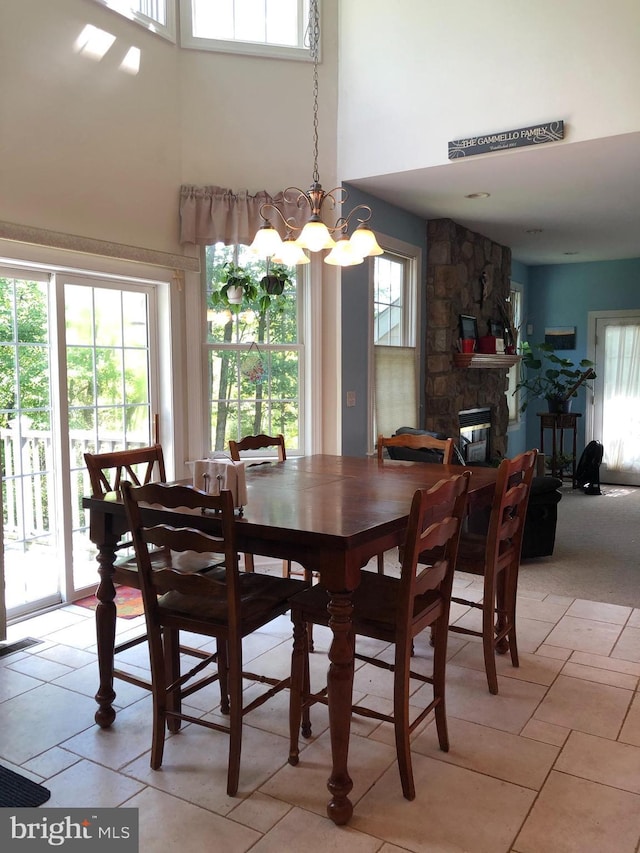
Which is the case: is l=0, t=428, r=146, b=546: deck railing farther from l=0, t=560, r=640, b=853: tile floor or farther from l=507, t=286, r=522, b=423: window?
l=507, t=286, r=522, b=423: window

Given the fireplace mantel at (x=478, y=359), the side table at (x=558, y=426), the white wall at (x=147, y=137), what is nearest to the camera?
the white wall at (x=147, y=137)

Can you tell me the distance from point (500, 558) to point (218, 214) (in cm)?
271

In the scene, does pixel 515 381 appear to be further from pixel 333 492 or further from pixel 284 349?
pixel 333 492

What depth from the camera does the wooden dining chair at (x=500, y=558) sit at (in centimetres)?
274

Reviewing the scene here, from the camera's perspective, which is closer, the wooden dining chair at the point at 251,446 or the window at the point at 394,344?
Answer: the wooden dining chair at the point at 251,446

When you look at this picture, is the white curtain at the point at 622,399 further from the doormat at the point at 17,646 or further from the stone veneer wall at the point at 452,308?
the doormat at the point at 17,646

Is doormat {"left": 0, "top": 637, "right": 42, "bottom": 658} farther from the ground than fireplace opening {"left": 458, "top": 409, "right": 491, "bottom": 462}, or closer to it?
closer to it

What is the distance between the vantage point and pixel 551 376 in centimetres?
810

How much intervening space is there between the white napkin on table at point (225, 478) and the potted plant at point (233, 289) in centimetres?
214

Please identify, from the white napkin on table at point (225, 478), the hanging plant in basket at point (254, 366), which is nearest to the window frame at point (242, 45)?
the hanging plant in basket at point (254, 366)

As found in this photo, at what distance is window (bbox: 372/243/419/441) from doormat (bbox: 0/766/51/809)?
348cm

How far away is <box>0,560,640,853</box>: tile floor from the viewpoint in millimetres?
1960

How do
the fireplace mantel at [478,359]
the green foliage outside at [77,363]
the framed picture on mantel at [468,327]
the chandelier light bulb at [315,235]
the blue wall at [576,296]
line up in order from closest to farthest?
the chandelier light bulb at [315,235] → the green foliage outside at [77,363] → the fireplace mantel at [478,359] → the framed picture on mantel at [468,327] → the blue wall at [576,296]

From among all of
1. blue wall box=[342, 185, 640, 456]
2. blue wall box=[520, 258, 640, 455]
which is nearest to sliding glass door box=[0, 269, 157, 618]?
blue wall box=[342, 185, 640, 456]
